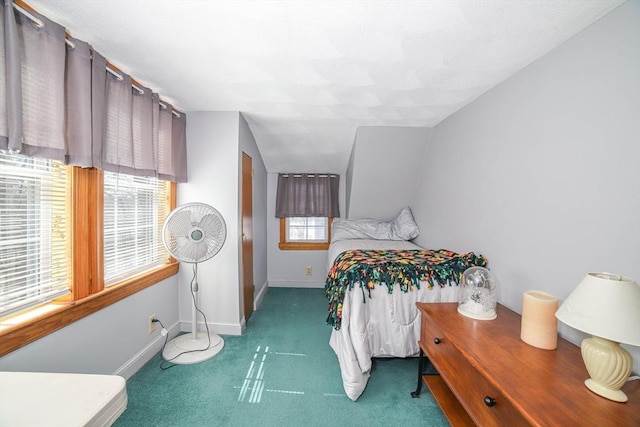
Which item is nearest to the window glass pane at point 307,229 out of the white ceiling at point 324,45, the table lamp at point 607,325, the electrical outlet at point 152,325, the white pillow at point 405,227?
the white pillow at point 405,227

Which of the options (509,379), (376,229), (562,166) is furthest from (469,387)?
(376,229)

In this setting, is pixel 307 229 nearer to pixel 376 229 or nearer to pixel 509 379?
pixel 376 229

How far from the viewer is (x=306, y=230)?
4.22 meters

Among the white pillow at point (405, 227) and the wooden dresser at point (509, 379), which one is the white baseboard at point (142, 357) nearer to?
the wooden dresser at point (509, 379)

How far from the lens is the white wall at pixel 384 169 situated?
2910 millimetres

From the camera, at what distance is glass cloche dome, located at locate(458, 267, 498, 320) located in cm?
151

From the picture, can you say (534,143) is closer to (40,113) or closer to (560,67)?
(560,67)

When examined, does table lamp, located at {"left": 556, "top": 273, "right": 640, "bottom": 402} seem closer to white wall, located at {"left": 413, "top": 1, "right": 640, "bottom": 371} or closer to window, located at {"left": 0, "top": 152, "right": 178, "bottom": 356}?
white wall, located at {"left": 413, "top": 1, "right": 640, "bottom": 371}

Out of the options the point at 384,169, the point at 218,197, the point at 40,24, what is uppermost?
the point at 40,24

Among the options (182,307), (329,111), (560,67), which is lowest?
(182,307)

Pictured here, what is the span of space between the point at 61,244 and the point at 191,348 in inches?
50.5

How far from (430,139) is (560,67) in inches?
62.2

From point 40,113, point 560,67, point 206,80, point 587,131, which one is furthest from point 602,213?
point 40,113

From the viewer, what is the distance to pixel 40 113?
1.25 metres
